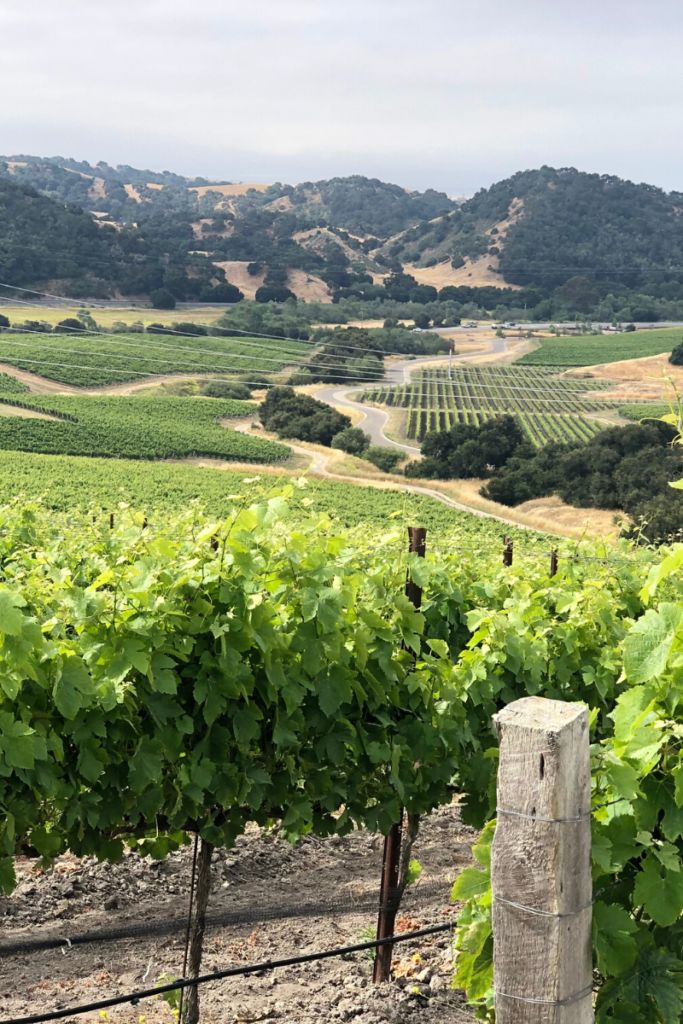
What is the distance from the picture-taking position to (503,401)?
85.2 m

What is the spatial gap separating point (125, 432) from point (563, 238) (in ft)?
360

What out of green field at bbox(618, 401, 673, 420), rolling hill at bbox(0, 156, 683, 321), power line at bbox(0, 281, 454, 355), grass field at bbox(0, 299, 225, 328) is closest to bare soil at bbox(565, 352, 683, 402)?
green field at bbox(618, 401, 673, 420)

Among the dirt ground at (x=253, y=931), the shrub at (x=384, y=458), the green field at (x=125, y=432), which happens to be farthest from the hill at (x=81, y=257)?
the dirt ground at (x=253, y=931)

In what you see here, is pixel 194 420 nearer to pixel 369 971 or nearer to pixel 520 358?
pixel 520 358

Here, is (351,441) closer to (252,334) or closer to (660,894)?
(252,334)

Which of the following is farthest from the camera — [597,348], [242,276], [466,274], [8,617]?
[466,274]

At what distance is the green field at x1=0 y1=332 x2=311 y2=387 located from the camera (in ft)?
256

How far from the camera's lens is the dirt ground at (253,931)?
4500 millimetres

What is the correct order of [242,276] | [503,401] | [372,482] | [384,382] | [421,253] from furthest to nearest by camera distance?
[421,253] < [242,276] < [384,382] < [503,401] < [372,482]

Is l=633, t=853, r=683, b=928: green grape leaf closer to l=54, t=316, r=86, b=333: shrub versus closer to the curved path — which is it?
the curved path

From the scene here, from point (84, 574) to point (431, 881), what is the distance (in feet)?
8.54

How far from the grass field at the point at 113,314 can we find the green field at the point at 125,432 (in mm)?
29870

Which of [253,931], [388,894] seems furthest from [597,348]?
[388,894]

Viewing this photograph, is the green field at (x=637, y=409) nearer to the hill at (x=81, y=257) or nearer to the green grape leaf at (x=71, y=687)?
the hill at (x=81, y=257)
